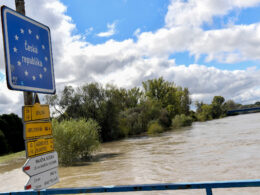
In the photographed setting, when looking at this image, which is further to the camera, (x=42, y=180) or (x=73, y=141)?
(x=73, y=141)

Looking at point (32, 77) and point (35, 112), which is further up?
point (32, 77)

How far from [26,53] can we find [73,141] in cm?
1455

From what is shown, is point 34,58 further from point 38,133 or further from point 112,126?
point 112,126

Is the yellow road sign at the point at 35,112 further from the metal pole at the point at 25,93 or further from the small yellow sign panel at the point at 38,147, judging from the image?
the small yellow sign panel at the point at 38,147

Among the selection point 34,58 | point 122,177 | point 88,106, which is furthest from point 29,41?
point 88,106

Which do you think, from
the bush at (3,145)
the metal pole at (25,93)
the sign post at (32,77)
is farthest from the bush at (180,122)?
the metal pole at (25,93)

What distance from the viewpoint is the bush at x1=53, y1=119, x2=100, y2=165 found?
16.6 metres

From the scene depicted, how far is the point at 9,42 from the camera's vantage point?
286 cm

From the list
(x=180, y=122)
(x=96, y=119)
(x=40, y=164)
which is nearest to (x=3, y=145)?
(x=96, y=119)

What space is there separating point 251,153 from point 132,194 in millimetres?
9024

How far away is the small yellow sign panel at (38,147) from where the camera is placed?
10.0 ft

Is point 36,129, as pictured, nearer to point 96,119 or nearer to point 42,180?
point 42,180

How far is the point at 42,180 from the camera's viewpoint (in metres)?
3.14

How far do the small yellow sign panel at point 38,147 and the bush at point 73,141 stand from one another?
1362 cm
